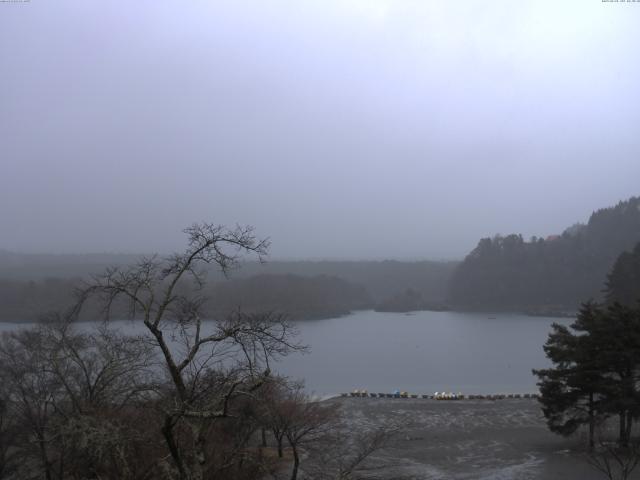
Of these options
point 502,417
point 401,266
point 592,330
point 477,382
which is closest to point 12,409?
point 592,330

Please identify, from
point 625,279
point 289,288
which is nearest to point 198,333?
point 625,279

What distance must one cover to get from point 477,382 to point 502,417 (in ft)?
24.3

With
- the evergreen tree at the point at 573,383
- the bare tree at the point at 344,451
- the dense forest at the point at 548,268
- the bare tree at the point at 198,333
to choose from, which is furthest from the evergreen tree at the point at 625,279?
the bare tree at the point at 198,333

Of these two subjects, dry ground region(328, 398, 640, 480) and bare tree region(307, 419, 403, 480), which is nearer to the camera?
bare tree region(307, 419, 403, 480)

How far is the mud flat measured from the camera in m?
9.23

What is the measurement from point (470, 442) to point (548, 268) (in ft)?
155

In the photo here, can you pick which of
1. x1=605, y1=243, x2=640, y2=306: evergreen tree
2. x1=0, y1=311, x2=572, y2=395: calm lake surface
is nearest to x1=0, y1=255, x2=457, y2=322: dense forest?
x1=0, y1=311, x2=572, y2=395: calm lake surface

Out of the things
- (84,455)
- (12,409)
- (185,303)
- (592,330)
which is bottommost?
(12,409)

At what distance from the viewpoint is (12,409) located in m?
8.73

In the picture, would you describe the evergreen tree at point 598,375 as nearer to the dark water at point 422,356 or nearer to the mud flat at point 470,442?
the mud flat at point 470,442

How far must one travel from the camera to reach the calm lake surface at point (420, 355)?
2103 cm

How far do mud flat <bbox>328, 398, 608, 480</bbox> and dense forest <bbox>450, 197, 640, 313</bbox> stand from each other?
128 ft

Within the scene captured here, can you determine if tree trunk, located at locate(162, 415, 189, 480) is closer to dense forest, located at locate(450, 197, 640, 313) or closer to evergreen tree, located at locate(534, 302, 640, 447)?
evergreen tree, located at locate(534, 302, 640, 447)

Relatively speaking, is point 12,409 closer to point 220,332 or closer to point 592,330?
point 220,332
